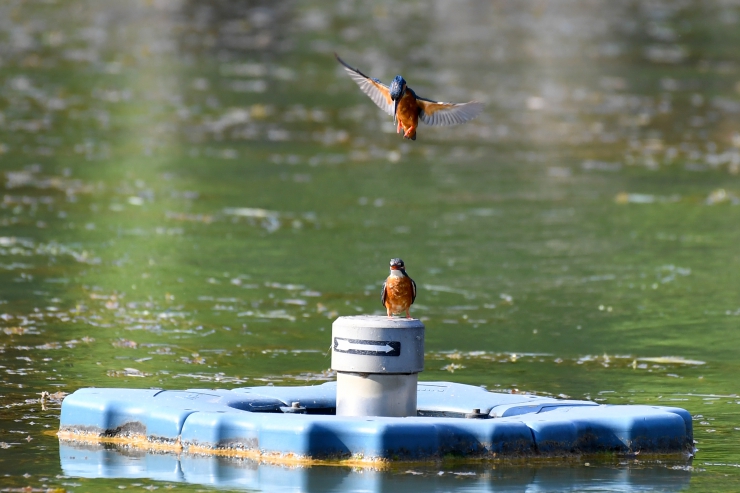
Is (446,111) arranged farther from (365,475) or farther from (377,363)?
(365,475)

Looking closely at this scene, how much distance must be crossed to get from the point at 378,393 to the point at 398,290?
2.12ft

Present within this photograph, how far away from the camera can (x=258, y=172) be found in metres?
22.8

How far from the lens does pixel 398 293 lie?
956cm

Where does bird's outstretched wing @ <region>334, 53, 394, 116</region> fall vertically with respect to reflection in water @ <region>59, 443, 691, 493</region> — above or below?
above

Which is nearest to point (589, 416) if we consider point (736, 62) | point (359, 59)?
point (359, 59)

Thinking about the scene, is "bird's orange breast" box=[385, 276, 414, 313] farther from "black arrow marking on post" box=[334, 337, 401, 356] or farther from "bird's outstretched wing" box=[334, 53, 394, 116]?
"bird's outstretched wing" box=[334, 53, 394, 116]

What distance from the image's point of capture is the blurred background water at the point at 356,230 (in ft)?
38.1

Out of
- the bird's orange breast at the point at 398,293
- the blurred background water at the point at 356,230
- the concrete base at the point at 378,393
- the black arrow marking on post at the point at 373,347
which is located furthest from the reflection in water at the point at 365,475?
the bird's orange breast at the point at 398,293

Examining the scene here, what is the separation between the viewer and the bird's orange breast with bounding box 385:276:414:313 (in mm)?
9516

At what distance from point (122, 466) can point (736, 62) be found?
3519 centimetres

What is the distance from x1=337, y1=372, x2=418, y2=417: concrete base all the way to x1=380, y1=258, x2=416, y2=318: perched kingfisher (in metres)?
0.43

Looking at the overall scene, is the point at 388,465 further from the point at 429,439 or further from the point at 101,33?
the point at 101,33

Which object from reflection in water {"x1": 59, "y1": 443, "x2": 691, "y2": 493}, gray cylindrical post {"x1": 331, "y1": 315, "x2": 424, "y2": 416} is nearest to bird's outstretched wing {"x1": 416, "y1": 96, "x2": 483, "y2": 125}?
Result: gray cylindrical post {"x1": 331, "y1": 315, "x2": 424, "y2": 416}

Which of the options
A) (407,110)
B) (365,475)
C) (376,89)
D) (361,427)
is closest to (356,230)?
(376,89)
